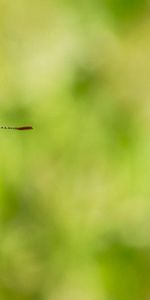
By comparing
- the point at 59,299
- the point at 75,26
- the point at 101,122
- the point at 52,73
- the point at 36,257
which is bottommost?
the point at 59,299

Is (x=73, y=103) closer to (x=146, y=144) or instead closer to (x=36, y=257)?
(x=146, y=144)

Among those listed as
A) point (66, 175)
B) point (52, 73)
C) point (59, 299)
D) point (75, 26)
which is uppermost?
point (75, 26)

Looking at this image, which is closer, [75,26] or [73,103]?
[73,103]

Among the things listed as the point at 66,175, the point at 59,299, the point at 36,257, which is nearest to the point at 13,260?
the point at 36,257

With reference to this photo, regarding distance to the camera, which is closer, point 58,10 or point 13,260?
point 13,260

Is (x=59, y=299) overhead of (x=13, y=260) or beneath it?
beneath

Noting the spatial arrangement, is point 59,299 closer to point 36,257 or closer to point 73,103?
point 36,257

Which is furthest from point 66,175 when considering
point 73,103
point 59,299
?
point 59,299
